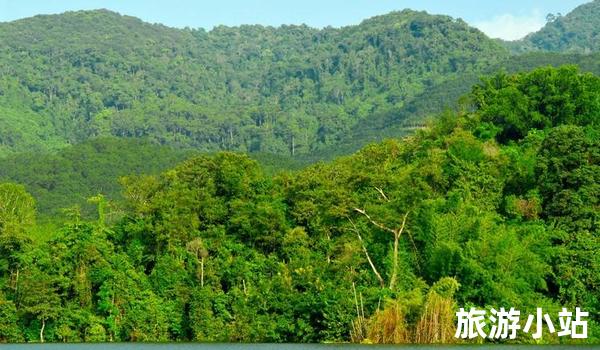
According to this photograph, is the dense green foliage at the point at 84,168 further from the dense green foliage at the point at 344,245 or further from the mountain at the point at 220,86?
the dense green foliage at the point at 344,245

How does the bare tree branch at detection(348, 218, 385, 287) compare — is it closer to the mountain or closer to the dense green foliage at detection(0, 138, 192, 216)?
the dense green foliage at detection(0, 138, 192, 216)

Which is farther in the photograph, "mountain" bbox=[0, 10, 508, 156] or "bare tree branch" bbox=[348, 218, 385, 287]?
"mountain" bbox=[0, 10, 508, 156]

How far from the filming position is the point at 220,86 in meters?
186

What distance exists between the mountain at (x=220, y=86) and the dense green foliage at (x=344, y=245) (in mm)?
81856

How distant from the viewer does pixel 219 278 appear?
47.4 m

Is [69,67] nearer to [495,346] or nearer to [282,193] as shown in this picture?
[282,193]

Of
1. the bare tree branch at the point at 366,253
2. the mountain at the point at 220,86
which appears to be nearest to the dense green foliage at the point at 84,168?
the mountain at the point at 220,86

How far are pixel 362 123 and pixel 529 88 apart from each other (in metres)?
86.1

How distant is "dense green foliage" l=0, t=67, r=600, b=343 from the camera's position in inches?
1551

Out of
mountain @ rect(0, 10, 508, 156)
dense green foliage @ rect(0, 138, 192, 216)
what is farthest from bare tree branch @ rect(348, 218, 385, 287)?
mountain @ rect(0, 10, 508, 156)

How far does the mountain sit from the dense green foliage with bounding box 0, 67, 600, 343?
81.9 metres

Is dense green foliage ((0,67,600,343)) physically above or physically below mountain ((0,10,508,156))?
below

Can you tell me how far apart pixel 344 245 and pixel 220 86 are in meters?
142

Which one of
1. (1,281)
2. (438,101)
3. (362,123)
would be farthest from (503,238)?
(362,123)
